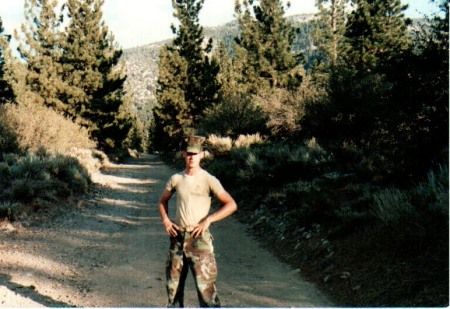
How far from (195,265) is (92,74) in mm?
28408

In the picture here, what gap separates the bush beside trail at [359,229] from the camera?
4.48m

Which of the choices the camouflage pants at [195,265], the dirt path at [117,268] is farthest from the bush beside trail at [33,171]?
the camouflage pants at [195,265]

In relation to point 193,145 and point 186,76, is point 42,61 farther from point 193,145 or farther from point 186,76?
point 193,145

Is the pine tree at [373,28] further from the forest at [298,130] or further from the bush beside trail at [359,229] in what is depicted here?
the bush beside trail at [359,229]

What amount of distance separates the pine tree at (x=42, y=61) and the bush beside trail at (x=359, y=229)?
2293 centimetres

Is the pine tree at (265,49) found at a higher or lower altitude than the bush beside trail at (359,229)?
higher

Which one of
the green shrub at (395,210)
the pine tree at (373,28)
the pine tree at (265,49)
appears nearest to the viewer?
the green shrub at (395,210)

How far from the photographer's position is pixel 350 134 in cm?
1412

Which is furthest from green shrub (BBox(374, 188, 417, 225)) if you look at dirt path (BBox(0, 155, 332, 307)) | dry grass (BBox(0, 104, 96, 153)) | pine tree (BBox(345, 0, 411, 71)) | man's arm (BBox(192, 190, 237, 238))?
pine tree (BBox(345, 0, 411, 71))

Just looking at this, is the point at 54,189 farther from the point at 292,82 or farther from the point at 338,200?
the point at 292,82

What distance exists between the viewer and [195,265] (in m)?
3.63

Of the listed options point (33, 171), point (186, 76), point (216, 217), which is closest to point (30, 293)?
point (216, 217)

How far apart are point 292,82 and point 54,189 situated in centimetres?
2562

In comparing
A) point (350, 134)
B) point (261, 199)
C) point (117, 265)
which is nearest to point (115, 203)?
point (261, 199)
